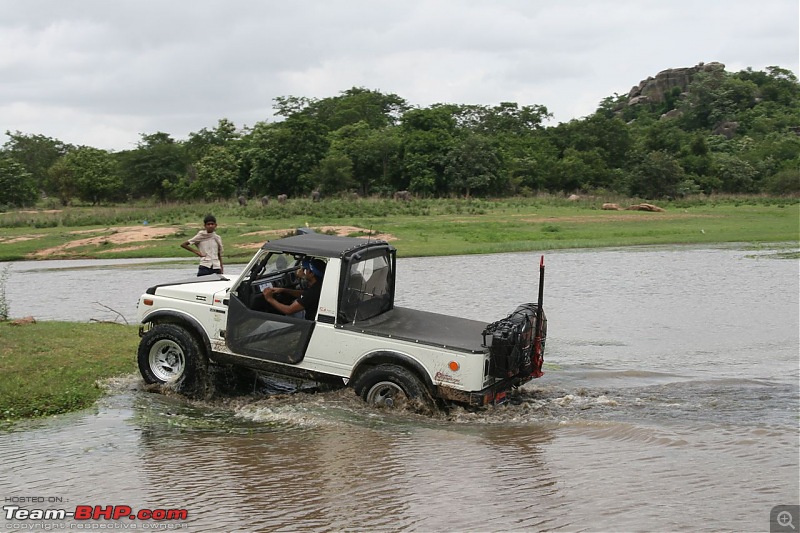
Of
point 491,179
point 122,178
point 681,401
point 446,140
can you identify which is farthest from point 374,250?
point 122,178

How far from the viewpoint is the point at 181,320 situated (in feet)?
32.6

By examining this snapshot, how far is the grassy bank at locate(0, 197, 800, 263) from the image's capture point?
32906 millimetres

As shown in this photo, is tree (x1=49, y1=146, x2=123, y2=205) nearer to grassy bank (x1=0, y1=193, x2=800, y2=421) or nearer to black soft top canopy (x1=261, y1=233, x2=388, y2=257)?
grassy bank (x1=0, y1=193, x2=800, y2=421)

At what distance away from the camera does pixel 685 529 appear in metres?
5.94

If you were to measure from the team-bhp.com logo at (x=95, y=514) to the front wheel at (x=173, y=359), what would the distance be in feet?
11.2

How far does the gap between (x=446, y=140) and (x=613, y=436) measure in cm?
6088

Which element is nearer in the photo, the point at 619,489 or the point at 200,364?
the point at 619,489

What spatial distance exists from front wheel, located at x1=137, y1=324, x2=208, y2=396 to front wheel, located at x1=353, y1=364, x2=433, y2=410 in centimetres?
198

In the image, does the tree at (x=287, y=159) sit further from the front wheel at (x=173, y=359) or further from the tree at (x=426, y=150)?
the front wheel at (x=173, y=359)

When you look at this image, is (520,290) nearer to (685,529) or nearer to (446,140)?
(685,529)

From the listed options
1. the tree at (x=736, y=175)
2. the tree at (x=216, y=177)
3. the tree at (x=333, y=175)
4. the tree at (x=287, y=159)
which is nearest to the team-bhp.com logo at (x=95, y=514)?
the tree at (x=333, y=175)

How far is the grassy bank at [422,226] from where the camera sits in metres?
32.9

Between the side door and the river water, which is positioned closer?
the river water

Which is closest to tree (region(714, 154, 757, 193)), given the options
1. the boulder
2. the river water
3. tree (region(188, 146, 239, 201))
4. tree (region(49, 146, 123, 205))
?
the boulder
